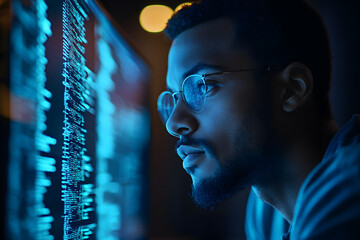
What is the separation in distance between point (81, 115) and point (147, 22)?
3.07 ft

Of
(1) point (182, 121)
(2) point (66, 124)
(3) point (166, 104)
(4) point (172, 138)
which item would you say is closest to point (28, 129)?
(2) point (66, 124)

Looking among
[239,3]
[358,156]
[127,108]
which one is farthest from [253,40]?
[127,108]

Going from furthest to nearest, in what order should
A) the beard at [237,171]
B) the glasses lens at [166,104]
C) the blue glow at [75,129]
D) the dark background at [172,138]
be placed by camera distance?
the dark background at [172,138] → the glasses lens at [166,104] → the beard at [237,171] → the blue glow at [75,129]

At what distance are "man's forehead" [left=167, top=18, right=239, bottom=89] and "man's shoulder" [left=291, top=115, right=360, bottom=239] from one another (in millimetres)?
325

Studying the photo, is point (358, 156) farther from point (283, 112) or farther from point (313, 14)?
point (313, 14)

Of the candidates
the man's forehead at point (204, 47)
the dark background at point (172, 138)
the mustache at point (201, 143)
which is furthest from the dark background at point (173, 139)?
the mustache at point (201, 143)

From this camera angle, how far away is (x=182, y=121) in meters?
0.74

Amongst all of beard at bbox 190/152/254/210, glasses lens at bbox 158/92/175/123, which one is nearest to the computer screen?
glasses lens at bbox 158/92/175/123

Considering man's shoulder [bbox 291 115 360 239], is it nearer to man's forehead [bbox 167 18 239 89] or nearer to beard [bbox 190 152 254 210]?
beard [bbox 190 152 254 210]

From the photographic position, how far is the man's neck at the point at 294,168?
2.44 ft

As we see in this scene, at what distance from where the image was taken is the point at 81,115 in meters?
0.70

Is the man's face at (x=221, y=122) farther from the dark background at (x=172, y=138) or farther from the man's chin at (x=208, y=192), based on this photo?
the dark background at (x=172, y=138)

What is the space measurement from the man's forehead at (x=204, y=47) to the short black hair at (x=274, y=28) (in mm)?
18

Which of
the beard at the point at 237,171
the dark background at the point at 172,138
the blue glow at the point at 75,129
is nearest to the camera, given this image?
the blue glow at the point at 75,129
